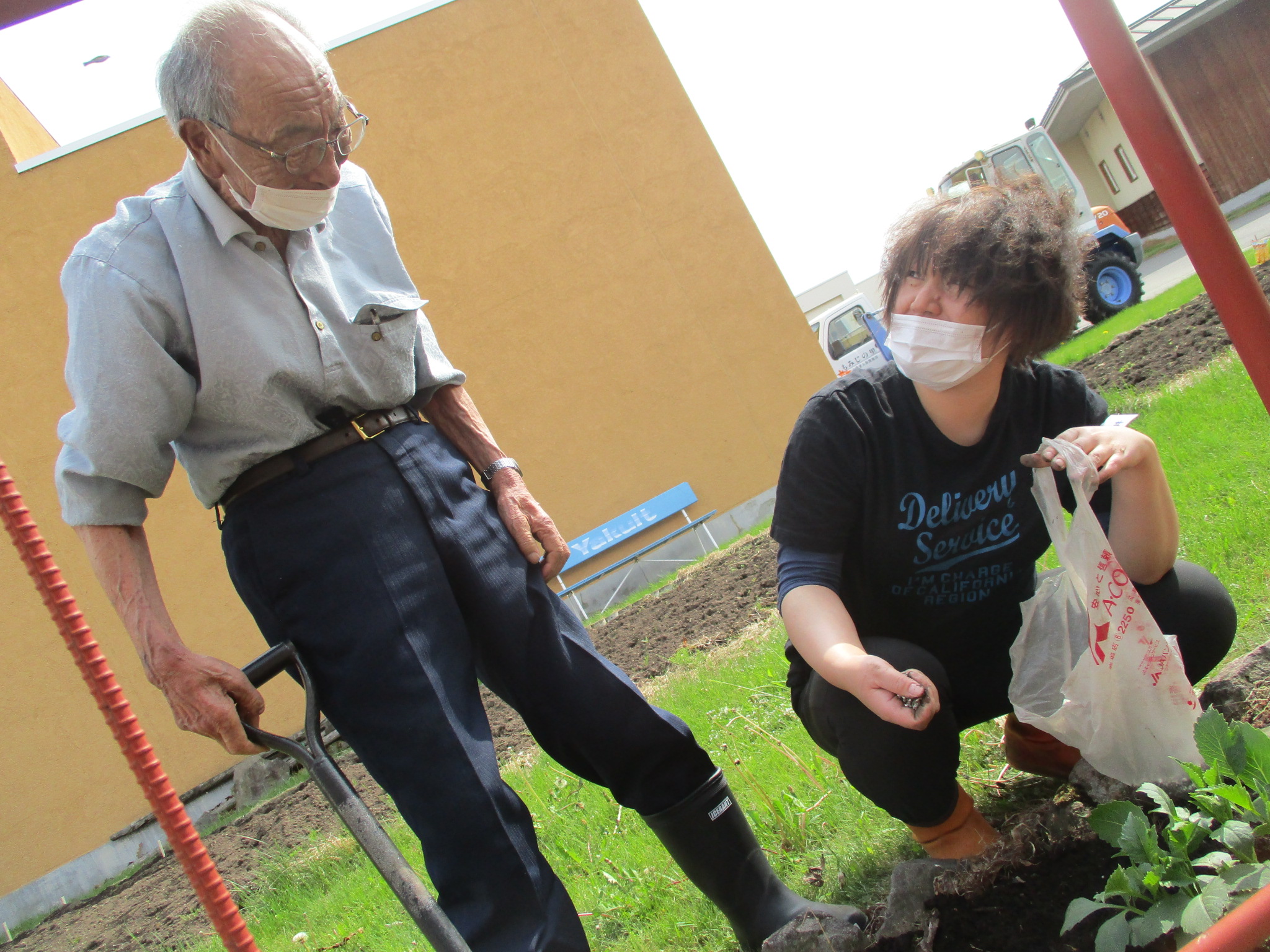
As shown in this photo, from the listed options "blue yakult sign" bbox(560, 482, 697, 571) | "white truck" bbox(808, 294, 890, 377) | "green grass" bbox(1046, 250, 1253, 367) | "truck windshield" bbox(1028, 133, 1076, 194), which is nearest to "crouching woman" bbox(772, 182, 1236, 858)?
"green grass" bbox(1046, 250, 1253, 367)

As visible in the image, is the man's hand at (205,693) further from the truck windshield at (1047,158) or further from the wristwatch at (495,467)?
the truck windshield at (1047,158)

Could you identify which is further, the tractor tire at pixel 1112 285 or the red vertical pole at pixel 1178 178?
the tractor tire at pixel 1112 285

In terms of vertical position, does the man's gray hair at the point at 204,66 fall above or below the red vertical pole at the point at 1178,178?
above

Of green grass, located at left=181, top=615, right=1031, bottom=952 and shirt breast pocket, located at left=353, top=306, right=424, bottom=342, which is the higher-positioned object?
shirt breast pocket, located at left=353, top=306, right=424, bottom=342

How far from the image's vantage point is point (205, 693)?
4.64 feet

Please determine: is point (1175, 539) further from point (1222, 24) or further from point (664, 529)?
point (1222, 24)

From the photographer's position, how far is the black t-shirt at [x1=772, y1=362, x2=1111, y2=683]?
69.1 inches

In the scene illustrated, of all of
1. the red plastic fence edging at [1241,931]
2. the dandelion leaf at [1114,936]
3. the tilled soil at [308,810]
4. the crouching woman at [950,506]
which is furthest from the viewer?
the tilled soil at [308,810]

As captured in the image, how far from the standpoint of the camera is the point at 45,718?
9180mm

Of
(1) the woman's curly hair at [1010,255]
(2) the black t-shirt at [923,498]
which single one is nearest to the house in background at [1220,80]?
(1) the woman's curly hair at [1010,255]

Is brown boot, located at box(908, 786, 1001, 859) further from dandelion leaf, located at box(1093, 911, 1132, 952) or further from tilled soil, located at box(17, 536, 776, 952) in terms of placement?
tilled soil, located at box(17, 536, 776, 952)

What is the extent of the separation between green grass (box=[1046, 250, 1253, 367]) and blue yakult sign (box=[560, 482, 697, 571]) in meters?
4.01

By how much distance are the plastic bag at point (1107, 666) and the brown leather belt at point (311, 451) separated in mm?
1177

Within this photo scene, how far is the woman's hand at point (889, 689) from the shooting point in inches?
57.1
